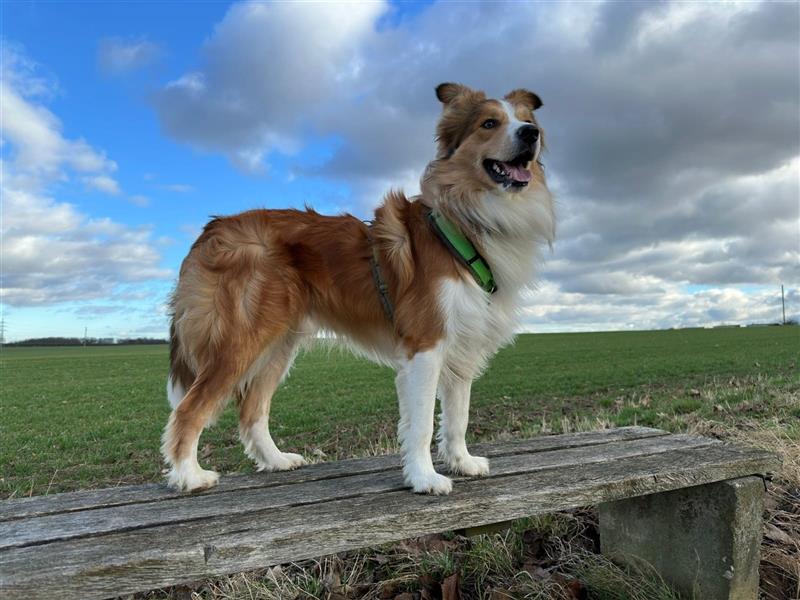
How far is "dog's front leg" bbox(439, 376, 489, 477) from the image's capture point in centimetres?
376

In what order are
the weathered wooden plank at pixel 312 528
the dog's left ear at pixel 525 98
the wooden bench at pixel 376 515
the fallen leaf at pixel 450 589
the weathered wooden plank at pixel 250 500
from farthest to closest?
1. the dog's left ear at pixel 525 98
2. the fallen leaf at pixel 450 589
3. the weathered wooden plank at pixel 250 500
4. the wooden bench at pixel 376 515
5. the weathered wooden plank at pixel 312 528

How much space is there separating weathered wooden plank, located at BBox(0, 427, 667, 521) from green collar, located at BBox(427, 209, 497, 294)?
1298 millimetres

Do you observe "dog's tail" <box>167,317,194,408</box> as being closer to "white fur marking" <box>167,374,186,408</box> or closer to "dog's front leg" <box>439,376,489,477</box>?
"white fur marking" <box>167,374,186,408</box>

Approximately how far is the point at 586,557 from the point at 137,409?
51.0 feet

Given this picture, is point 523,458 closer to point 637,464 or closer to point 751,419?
point 637,464

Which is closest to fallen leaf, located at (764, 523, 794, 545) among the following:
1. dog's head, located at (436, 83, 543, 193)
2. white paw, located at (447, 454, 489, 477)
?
white paw, located at (447, 454, 489, 477)

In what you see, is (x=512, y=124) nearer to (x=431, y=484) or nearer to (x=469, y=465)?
(x=469, y=465)

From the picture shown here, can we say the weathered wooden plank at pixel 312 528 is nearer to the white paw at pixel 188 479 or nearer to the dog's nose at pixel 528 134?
the white paw at pixel 188 479

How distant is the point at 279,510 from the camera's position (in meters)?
2.91

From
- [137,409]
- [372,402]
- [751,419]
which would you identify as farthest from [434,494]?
[137,409]

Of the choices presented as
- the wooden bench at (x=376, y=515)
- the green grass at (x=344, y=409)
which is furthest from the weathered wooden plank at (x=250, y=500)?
the green grass at (x=344, y=409)

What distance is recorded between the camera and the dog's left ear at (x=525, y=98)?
448 centimetres

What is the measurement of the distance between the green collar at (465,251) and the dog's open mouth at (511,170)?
1.60 ft

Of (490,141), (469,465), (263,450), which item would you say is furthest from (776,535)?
(263,450)
